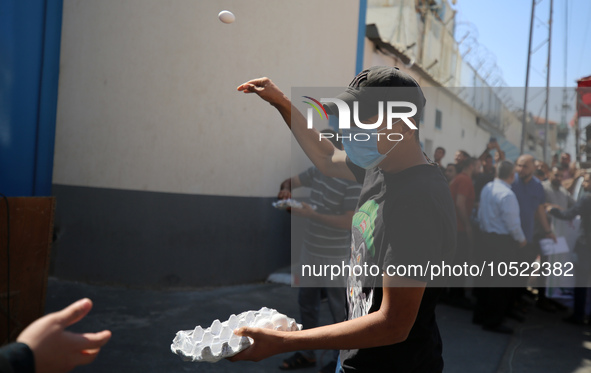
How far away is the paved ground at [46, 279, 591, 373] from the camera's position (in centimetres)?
378

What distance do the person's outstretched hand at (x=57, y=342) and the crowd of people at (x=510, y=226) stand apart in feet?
16.3

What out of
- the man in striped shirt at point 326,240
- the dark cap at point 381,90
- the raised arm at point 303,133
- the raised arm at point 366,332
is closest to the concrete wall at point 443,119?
the man in striped shirt at point 326,240

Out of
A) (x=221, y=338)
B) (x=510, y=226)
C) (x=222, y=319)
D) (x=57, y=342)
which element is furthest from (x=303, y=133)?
(x=510, y=226)

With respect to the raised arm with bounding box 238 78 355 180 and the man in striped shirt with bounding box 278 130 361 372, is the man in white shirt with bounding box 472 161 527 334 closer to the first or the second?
the man in striped shirt with bounding box 278 130 361 372

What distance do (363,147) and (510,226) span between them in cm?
420

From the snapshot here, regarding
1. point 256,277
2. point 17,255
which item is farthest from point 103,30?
point 256,277

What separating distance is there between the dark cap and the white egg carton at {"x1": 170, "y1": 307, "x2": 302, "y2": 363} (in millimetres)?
760

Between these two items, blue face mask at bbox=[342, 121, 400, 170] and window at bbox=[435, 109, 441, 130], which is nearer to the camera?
blue face mask at bbox=[342, 121, 400, 170]

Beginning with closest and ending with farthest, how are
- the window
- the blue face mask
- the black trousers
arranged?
the blue face mask
the black trousers
the window

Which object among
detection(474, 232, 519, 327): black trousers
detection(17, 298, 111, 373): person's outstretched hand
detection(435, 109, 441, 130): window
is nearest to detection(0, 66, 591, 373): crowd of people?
detection(17, 298, 111, 373): person's outstretched hand

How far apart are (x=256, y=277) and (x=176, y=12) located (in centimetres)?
326

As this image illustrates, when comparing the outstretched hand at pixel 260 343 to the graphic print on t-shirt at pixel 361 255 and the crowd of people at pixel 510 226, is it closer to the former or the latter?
the graphic print on t-shirt at pixel 361 255

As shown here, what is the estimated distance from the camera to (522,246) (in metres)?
5.54

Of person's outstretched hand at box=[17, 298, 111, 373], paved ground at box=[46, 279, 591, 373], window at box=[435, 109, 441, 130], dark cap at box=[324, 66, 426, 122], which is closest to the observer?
person's outstretched hand at box=[17, 298, 111, 373]
